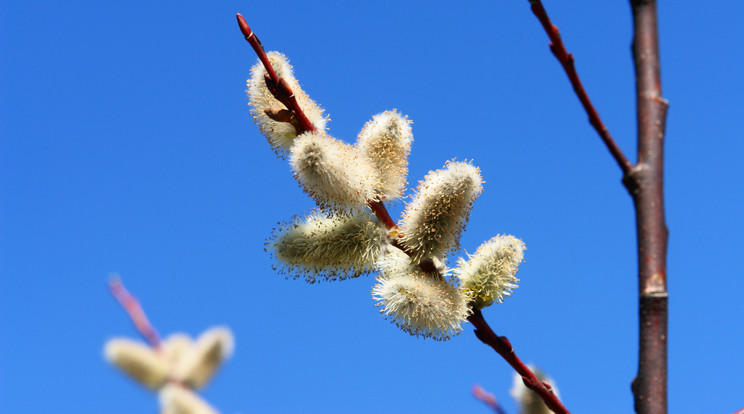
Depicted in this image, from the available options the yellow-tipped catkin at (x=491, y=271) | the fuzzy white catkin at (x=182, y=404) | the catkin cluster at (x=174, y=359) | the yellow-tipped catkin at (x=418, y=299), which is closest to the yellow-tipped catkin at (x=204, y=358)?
the catkin cluster at (x=174, y=359)

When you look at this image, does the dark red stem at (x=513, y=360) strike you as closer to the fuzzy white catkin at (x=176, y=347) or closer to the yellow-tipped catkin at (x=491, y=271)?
the yellow-tipped catkin at (x=491, y=271)

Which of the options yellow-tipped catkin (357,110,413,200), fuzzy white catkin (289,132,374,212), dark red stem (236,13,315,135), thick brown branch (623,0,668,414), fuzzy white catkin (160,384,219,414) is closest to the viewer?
thick brown branch (623,0,668,414)

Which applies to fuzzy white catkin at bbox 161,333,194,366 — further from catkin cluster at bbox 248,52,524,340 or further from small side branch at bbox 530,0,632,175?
small side branch at bbox 530,0,632,175

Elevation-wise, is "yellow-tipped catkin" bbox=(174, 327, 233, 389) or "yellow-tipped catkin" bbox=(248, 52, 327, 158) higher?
"yellow-tipped catkin" bbox=(248, 52, 327, 158)

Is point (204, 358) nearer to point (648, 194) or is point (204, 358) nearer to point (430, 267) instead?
point (430, 267)

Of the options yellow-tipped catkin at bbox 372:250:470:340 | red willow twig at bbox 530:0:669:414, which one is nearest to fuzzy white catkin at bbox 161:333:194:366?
yellow-tipped catkin at bbox 372:250:470:340
